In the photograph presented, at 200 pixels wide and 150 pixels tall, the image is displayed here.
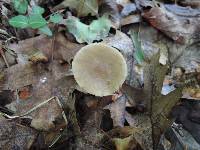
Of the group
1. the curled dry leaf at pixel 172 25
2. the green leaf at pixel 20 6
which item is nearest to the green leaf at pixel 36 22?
the green leaf at pixel 20 6

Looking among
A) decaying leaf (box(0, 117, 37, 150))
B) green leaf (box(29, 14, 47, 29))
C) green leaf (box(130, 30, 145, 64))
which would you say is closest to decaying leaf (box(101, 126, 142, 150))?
decaying leaf (box(0, 117, 37, 150))

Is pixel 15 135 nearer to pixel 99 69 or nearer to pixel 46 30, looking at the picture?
pixel 99 69

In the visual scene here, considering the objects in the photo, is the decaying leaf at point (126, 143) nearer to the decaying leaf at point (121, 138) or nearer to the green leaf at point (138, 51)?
the decaying leaf at point (121, 138)

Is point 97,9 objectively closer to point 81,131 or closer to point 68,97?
point 68,97

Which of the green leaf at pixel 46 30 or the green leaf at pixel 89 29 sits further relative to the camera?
the green leaf at pixel 89 29

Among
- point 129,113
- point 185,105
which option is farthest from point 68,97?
point 185,105
